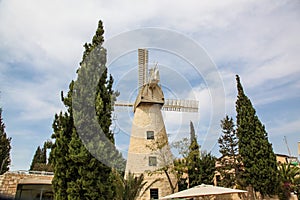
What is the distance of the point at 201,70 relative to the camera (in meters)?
12.5

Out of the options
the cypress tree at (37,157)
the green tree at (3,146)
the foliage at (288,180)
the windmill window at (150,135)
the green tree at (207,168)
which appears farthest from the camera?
the cypress tree at (37,157)

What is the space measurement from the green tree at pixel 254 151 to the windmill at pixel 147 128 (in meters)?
4.49

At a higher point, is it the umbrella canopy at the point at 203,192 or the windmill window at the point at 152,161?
the windmill window at the point at 152,161

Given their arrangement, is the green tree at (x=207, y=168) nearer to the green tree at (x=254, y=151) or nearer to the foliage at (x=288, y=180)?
the green tree at (x=254, y=151)

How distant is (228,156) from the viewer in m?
16.1

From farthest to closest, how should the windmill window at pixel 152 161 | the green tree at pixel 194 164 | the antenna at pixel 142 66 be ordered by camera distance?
1. the antenna at pixel 142 66
2. the windmill window at pixel 152 161
3. the green tree at pixel 194 164

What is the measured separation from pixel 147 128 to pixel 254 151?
21.5 ft

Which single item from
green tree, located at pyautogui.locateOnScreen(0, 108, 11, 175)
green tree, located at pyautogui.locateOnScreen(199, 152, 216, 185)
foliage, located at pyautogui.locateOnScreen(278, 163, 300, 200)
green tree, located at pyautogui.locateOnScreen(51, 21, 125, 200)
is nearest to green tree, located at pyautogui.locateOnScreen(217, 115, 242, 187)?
green tree, located at pyautogui.locateOnScreen(199, 152, 216, 185)

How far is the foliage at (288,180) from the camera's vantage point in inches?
601

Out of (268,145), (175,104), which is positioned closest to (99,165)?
(268,145)

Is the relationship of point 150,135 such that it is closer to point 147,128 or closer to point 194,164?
point 147,128

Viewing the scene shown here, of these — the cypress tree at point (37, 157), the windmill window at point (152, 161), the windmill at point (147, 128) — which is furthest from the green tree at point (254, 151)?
the cypress tree at point (37, 157)

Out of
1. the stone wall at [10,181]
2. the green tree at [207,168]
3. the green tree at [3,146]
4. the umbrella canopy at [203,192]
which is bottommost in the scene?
the umbrella canopy at [203,192]

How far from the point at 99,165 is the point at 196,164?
35.4 ft
